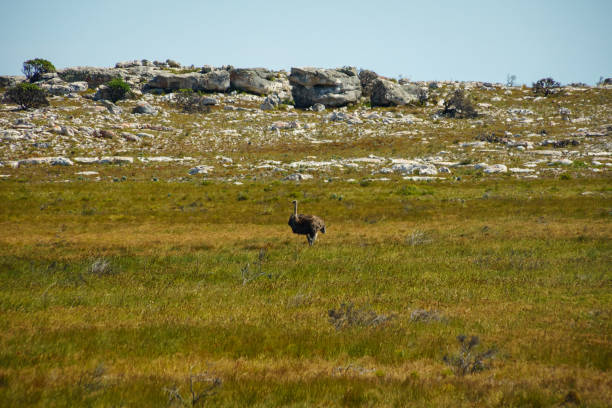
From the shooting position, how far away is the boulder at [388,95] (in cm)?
9300

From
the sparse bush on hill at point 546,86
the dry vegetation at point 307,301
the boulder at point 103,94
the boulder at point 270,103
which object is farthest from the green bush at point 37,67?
the sparse bush on hill at point 546,86

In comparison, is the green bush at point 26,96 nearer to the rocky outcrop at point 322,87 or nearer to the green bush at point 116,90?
the green bush at point 116,90

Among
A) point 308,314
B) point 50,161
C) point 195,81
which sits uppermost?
point 195,81

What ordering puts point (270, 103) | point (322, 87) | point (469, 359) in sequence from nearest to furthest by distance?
point (469, 359) < point (270, 103) < point (322, 87)

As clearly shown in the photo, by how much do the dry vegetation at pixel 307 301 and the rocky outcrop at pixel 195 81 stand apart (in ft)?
233

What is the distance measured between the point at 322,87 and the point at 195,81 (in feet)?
103

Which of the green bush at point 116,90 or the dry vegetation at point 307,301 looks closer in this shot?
the dry vegetation at point 307,301

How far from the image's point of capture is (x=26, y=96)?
74875 millimetres

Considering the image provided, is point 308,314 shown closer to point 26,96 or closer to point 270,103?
point 270,103

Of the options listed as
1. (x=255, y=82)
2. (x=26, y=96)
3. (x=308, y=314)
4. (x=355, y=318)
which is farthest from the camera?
(x=255, y=82)

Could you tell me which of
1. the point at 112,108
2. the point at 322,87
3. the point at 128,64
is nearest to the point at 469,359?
the point at 112,108

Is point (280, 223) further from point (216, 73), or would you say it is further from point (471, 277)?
point (216, 73)

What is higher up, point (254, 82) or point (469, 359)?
point (254, 82)

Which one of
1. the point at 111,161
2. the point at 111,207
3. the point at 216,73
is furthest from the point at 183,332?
the point at 216,73
